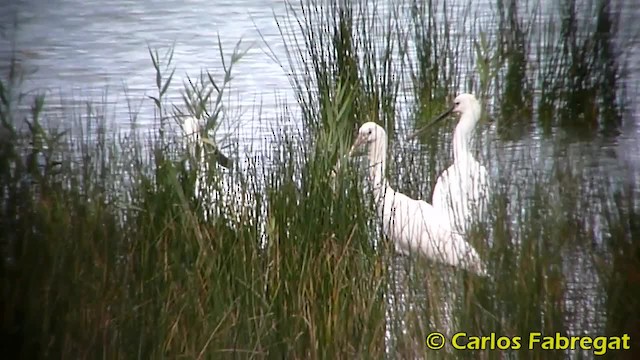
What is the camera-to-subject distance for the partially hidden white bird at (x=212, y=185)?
221cm

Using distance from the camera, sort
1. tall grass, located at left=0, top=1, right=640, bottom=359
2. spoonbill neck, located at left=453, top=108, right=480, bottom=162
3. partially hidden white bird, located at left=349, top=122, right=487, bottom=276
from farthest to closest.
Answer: spoonbill neck, located at left=453, top=108, right=480, bottom=162
partially hidden white bird, located at left=349, top=122, right=487, bottom=276
tall grass, located at left=0, top=1, right=640, bottom=359

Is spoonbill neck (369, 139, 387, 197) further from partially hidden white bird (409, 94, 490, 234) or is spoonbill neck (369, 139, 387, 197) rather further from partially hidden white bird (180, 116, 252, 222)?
partially hidden white bird (180, 116, 252, 222)

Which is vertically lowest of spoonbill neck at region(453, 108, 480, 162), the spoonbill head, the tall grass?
the tall grass

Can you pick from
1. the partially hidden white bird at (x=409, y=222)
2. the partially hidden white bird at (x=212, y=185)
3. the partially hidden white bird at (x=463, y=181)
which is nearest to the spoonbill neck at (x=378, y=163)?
the partially hidden white bird at (x=409, y=222)

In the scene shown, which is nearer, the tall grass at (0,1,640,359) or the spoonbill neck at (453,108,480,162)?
the tall grass at (0,1,640,359)

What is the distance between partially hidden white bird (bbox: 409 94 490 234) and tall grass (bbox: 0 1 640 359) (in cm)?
3

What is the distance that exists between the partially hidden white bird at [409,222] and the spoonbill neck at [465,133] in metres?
0.13

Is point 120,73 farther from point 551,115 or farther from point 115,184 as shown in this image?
point 551,115

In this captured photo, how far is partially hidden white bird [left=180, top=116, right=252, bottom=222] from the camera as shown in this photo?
2.21m

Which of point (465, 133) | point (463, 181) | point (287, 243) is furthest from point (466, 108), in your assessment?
point (287, 243)

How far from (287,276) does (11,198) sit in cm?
53

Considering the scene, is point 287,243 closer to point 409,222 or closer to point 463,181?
point 409,222

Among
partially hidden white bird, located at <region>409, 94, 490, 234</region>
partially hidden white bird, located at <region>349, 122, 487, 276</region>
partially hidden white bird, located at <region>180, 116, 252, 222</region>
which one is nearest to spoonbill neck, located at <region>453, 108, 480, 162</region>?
partially hidden white bird, located at <region>409, 94, 490, 234</region>

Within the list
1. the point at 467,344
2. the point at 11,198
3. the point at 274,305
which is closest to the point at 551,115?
the point at 467,344
